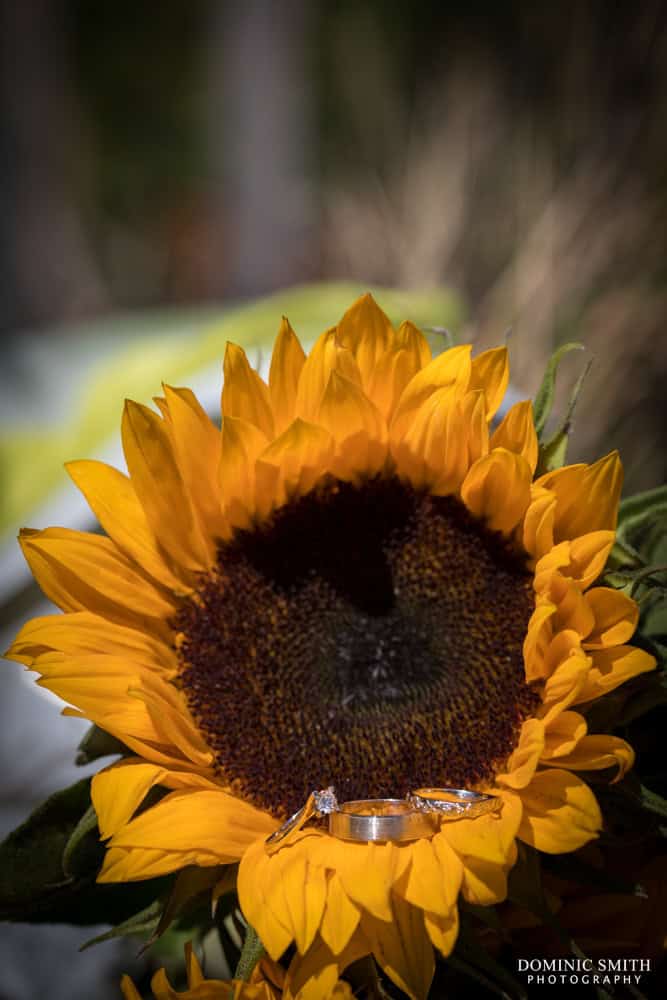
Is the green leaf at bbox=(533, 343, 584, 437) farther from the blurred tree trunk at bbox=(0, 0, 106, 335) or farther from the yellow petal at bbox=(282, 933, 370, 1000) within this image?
the blurred tree trunk at bbox=(0, 0, 106, 335)

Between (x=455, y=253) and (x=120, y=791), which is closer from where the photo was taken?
(x=120, y=791)

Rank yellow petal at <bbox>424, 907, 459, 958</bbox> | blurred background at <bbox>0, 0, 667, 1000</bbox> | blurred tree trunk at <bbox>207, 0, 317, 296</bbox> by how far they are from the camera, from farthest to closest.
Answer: blurred tree trunk at <bbox>207, 0, 317, 296</bbox> < blurred background at <bbox>0, 0, 667, 1000</bbox> < yellow petal at <bbox>424, 907, 459, 958</bbox>

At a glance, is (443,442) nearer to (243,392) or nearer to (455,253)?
(243,392)

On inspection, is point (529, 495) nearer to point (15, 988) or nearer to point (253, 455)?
point (253, 455)

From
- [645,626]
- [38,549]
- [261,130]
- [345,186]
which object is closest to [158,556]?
[38,549]

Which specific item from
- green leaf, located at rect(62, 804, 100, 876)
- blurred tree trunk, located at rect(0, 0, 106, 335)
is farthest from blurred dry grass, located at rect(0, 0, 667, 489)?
blurred tree trunk, located at rect(0, 0, 106, 335)

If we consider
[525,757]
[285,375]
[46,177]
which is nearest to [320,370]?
[285,375]
